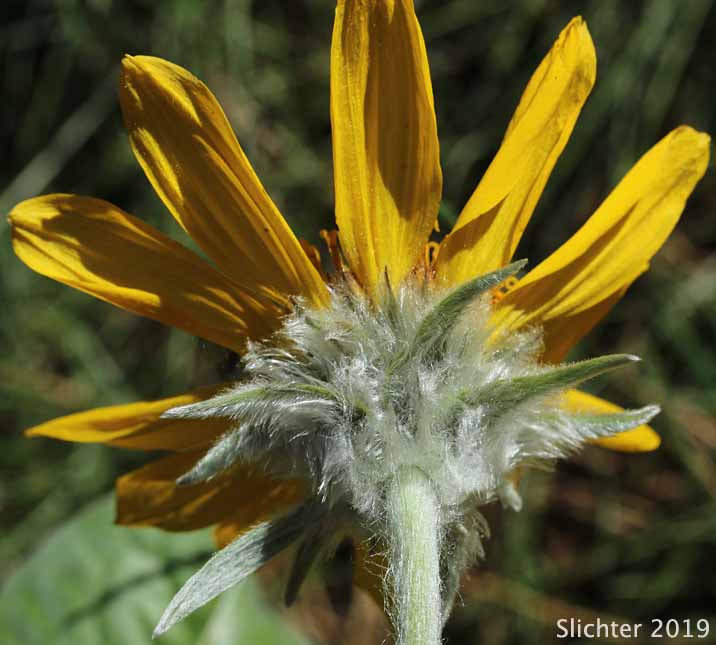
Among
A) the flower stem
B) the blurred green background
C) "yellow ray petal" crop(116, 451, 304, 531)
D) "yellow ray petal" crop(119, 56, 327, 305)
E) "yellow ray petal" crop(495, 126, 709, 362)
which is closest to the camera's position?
the flower stem

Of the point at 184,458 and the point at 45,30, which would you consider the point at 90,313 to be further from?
the point at 184,458

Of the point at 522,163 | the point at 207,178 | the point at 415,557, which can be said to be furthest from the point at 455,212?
the point at 415,557

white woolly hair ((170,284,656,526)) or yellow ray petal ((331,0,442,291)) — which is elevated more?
yellow ray petal ((331,0,442,291))

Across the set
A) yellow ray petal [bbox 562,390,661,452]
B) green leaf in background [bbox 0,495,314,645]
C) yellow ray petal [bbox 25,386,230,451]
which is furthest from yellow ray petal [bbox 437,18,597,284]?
green leaf in background [bbox 0,495,314,645]

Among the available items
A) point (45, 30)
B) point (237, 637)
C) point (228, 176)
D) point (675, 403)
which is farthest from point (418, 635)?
point (45, 30)

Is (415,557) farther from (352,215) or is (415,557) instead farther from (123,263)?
(123,263)

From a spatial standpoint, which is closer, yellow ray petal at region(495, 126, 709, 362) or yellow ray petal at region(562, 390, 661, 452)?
yellow ray petal at region(495, 126, 709, 362)

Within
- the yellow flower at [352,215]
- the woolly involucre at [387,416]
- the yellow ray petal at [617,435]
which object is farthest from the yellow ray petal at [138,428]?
the yellow ray petal at [617,435]

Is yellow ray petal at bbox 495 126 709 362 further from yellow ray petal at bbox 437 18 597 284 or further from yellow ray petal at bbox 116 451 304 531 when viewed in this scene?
yellow ray petal at bbox 116 451 304 531
